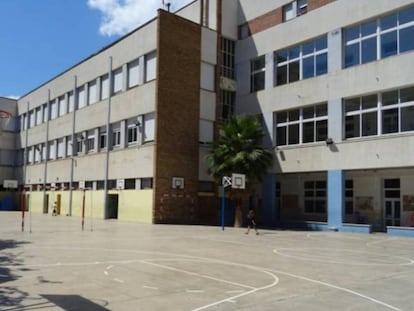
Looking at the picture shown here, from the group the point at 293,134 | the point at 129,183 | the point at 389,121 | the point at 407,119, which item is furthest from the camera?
the point at 129,183

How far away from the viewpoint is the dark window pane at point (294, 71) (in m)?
37.1

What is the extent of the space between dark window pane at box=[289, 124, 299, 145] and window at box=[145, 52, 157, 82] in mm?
10746

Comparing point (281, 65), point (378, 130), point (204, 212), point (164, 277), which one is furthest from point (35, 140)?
point (164, 277)

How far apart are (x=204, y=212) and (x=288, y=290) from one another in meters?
27.9

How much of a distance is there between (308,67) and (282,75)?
255cm

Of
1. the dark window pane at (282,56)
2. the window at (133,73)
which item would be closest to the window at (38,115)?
the window at (133,73)

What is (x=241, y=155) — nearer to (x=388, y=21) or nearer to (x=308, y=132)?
(x=308, y=132)

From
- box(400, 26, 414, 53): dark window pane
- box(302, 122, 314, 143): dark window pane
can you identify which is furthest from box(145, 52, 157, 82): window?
box(400, 26, 414, 53): dark window pane

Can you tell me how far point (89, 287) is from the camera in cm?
1045

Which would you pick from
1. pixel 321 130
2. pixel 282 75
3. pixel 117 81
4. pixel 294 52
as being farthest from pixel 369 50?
pixel 117 81

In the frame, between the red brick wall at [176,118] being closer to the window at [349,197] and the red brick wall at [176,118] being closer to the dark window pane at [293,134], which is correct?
the dark window pane at [293,134]

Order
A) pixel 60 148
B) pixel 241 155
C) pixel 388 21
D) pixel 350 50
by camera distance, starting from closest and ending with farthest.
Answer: pixel 388 21 → pixel 241 155 → pixel 350 50 → pixel 60 148

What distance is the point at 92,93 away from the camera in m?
47.4

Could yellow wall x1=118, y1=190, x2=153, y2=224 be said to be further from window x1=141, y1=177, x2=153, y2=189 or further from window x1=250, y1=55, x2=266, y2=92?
window x1=250, y1=55, x2=266, y2=92
